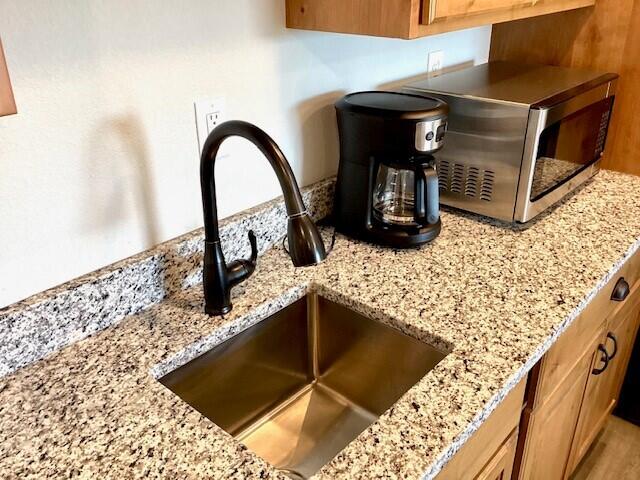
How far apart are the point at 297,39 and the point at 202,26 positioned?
0.78 ft

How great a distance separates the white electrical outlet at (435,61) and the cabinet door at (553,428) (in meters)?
0.80

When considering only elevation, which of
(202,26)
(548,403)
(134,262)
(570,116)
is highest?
(202,26)

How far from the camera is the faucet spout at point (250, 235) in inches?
31.6

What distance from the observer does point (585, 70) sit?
151cm

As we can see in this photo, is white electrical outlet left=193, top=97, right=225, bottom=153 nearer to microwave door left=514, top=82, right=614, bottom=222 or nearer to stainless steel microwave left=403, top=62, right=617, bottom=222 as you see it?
stainless steel microwave left=403, top=62, right=617, bottom=222

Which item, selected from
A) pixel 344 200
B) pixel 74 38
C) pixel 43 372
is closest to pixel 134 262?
pixel 43 372

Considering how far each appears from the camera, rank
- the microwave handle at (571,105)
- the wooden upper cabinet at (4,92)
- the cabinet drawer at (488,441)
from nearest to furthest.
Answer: the wooden upper cabinet at (4,92) → the cabinet drawer at (488,441) → the microwave handle at (571,105)

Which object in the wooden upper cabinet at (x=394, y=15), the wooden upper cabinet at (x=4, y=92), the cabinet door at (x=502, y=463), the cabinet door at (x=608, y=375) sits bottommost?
the cabinet door at (x=608, y=375)

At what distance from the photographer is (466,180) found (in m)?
1.32

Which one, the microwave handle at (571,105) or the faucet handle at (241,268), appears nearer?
the faucet handle at (241,268)

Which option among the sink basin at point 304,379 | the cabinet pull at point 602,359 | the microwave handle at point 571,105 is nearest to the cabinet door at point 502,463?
the sink basin at point 304,379

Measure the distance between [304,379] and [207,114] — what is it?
567 millimetres

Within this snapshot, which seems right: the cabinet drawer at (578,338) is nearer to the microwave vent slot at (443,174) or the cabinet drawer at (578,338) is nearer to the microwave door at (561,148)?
the microwave door at (561,148)

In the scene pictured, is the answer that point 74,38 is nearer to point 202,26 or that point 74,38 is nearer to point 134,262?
point 202,26
